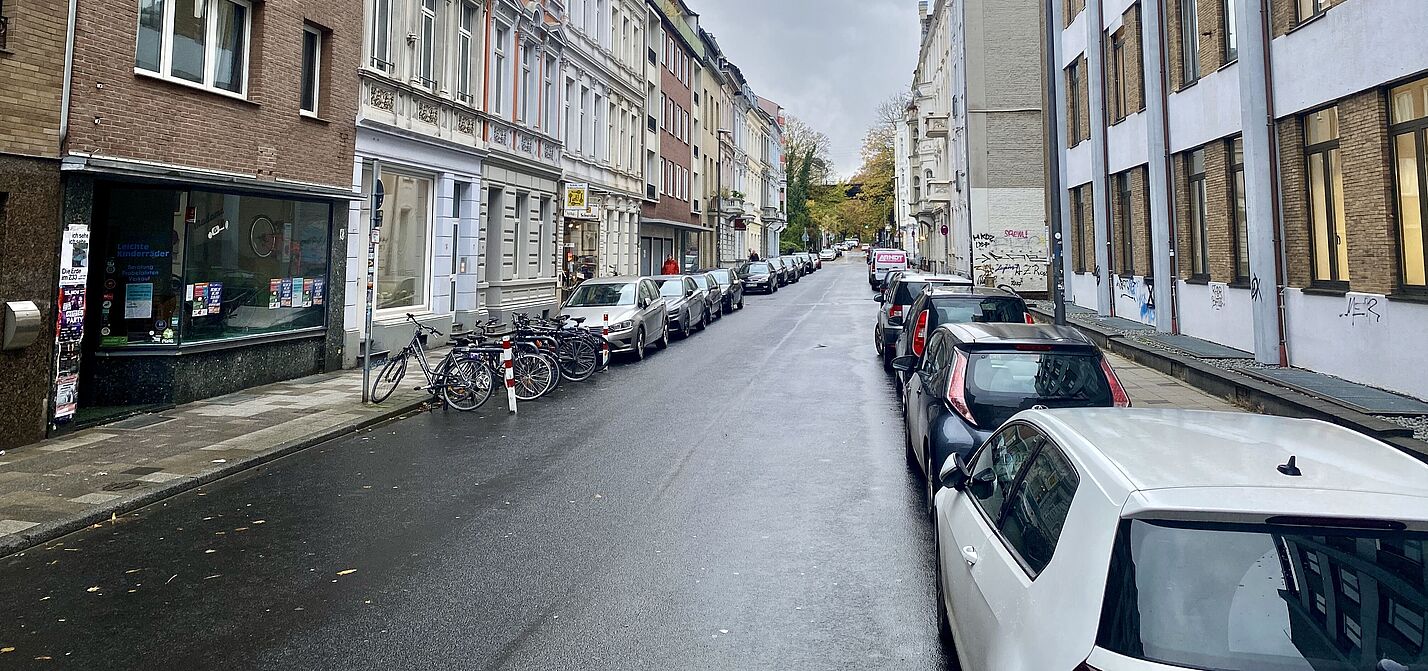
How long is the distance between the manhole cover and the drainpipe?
14.3 ft

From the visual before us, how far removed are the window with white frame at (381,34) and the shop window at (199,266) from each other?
372 centimetres

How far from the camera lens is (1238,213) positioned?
14828 mm

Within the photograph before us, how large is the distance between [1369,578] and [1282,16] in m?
13.2

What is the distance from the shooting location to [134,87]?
10953 mm

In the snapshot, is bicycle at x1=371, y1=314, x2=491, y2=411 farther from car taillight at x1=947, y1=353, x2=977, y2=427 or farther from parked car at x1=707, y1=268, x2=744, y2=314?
parked car at x1=707, y1=268, x2=744, y2=314

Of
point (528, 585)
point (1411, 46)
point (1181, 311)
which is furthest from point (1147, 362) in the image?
point (528, 585)

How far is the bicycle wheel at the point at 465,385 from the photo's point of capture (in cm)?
1227

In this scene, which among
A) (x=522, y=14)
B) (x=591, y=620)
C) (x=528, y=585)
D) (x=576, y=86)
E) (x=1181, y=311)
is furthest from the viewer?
(x=576, y=86)

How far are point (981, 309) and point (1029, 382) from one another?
4.87m

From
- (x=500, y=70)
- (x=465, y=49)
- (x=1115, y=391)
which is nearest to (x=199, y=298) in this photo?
(x=465, y=49)

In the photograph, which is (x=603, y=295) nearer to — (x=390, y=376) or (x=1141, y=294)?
(x=390, y=376)

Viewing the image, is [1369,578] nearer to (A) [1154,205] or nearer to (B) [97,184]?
(B) [97,184]

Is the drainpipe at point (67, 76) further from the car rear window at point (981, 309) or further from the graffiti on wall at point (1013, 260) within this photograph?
the graffiti on wall at point (1013, 260)

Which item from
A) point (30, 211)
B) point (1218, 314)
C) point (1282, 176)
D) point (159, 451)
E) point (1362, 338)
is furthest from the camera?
point (1218, 314)
